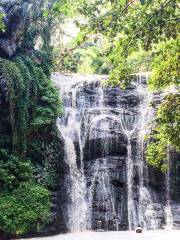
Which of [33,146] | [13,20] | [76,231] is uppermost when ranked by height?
[13,20]

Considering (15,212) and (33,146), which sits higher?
(33,146)

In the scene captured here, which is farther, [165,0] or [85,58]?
[85,58]

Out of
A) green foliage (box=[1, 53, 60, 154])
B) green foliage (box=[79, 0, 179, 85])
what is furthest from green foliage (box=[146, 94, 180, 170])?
green foliage (box=[1, 53, 60, 154])

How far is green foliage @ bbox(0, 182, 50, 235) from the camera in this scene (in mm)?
14102

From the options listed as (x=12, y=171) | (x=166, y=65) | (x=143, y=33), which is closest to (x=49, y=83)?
(x=12, y=171)

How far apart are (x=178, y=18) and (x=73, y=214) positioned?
10583 mm

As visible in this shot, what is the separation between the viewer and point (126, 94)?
66.1 ft

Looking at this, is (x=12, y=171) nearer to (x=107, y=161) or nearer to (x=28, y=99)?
(x=28, y=99)

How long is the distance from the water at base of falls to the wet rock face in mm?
3564

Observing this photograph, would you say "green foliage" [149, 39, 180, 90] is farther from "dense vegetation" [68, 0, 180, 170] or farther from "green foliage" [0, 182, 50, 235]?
"green foliage" [0, 182, 50, 235]

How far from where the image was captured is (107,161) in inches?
706

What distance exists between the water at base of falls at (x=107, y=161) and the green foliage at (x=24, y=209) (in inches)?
59.4

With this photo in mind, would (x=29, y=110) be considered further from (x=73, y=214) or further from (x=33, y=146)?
(x=73, y=214)

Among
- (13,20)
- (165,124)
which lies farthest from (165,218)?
(13,20)
